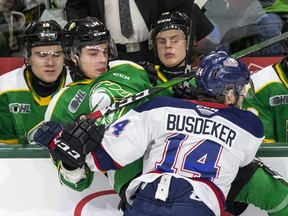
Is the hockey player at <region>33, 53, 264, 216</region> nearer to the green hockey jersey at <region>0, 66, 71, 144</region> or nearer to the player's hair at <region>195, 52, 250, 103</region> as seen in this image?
the player's hair at <region>195, 52, 250, 103</region>

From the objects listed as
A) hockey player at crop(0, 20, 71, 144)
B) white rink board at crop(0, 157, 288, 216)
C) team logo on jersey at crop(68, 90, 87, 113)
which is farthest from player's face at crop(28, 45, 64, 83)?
white rink board at crop(0, 157, 288, 216)

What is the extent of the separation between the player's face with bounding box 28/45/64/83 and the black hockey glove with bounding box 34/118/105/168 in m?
1.07

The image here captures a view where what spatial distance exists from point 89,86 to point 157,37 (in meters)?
0.68

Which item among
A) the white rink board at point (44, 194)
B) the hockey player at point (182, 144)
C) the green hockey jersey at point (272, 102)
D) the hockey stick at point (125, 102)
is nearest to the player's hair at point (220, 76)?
the hockey player at point (182, 144)

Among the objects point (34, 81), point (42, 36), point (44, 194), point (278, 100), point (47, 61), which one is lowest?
point (44, 194)

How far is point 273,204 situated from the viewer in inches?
114

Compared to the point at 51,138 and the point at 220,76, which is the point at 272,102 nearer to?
the point at 220,76

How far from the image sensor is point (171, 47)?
151 inches

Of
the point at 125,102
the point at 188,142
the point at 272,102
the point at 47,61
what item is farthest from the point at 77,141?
the point at 272,102

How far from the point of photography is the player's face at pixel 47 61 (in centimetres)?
383

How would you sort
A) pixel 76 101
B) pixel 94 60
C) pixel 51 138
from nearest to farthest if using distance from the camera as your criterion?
pixel 51 138 → pixel 76 101 → pixel 94 60

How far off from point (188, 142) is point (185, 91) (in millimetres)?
410

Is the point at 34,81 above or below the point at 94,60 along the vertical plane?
below

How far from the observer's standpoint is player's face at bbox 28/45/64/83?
151 inches
